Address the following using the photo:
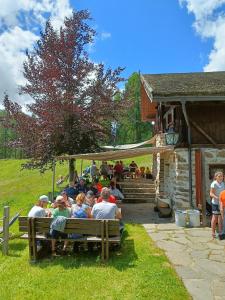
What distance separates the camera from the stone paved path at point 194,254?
6.06 metres

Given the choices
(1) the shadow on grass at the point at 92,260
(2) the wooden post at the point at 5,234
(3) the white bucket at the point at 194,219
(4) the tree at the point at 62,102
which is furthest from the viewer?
(4) the tree at the point at 62,102

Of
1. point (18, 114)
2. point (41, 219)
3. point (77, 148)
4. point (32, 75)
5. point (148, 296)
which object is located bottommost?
point (148, 296)

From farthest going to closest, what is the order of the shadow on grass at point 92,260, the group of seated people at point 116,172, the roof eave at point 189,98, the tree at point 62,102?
the group of seated people at point 116,172 → the tree at point 62,102 → the roof eave at point 189,98 → the shadow on grass at point 92,260

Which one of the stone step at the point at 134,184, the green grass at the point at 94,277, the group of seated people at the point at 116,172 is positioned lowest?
the green grass at the point at 94,277

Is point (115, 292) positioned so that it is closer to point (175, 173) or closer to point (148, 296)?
point (148, 296)

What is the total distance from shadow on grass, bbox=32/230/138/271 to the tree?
7.84 meters

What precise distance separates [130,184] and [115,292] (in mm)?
11676

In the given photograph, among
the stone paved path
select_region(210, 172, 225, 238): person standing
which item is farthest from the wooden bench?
select_region(210, 172, 225, 238): person standing

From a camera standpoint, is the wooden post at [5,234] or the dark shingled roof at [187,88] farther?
the dark shingled roof at [187,88]

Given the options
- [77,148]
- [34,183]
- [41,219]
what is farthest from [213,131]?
[34,183]

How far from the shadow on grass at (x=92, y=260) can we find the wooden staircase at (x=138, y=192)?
8436 millimetres

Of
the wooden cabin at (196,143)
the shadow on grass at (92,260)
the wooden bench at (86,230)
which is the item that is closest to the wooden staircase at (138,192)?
the wooden cabin at (196,143)

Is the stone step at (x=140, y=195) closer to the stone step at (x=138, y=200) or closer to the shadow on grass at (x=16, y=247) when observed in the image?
the stone step at (x=138, y=200)

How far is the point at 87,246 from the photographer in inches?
313
